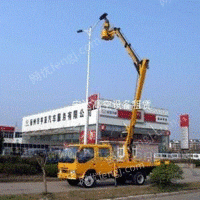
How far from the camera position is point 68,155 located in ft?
46.3

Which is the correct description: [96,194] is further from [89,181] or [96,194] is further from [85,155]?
[85,155]

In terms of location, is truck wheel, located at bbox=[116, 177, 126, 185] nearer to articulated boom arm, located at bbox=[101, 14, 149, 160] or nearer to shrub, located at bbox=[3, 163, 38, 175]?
articulated boom arm, located at bbox=[101, 14, 149, 160]

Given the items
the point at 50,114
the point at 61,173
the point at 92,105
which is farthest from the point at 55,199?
the point at 50,114

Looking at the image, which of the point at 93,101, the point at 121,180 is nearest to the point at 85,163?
the point at 121,180

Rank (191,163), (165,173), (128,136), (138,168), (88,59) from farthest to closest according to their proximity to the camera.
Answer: (191,163)
(88,59)
(128,136)
(138,168)
(165,173)

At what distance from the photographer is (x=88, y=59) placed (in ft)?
84.1

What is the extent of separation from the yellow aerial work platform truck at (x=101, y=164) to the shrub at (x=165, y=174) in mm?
2179

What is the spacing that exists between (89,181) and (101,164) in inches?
40.0

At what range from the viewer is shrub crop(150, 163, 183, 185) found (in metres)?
13.2

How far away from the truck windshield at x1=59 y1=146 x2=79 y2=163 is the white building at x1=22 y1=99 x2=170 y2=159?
31.9m

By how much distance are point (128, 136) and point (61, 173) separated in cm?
490

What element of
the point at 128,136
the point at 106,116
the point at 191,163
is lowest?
the point at 191,163

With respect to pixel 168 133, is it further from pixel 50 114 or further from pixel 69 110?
pixel 50 114

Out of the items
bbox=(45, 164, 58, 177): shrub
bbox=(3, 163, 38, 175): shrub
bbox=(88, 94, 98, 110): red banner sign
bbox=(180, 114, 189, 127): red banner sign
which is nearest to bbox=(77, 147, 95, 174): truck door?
bbox=(45, 164, 58, 177): shrub
